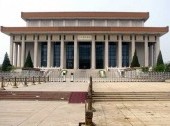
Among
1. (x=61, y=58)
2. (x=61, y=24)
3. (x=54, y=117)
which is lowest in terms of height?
A: (x=54, y=117)

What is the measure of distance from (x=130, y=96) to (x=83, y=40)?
47916 millimetres

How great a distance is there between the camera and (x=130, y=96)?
59.7 feet

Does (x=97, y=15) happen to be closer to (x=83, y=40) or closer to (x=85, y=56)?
(x=83, y=40)

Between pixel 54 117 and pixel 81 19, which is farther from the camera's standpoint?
pixel 81 19

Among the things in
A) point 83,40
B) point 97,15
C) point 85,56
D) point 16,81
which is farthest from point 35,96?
point 85,56

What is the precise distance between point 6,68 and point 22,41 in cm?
1638

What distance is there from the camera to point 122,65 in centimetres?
6862

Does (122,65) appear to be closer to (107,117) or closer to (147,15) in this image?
(147,15)

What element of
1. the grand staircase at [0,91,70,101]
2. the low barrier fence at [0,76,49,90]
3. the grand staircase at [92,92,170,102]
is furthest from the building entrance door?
the grand staircase at [92,92,170,102]

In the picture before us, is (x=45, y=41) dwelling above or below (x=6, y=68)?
above

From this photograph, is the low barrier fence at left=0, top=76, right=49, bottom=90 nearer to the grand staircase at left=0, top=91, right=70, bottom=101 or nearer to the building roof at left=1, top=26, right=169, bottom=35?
the grand staircase at left=0, top=91, right=70, bottom=101

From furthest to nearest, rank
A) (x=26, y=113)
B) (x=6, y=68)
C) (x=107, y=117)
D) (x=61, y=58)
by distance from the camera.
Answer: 1. (x=61, y=58)
2. (x=6, y=68)
3. (x=26, y=113)
4. (x=107, y=117)

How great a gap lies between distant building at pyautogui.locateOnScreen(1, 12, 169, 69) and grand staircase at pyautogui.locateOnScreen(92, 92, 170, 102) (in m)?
45.1

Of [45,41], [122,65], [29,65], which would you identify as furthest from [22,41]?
[122,65]
